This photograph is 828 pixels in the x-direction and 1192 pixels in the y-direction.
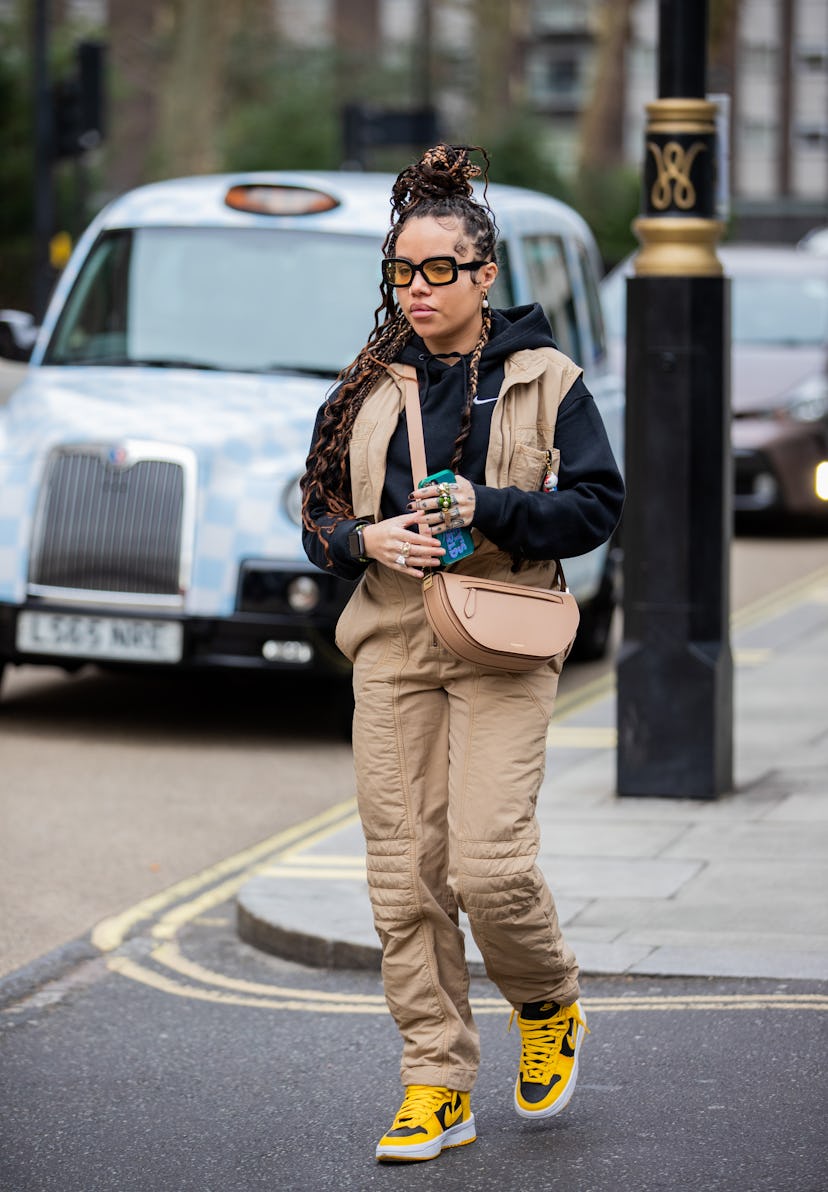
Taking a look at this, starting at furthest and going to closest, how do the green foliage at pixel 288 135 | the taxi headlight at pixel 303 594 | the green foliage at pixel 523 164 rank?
the green foliage at pixel 288 135 → the green foliage at pixel 523 164 → the taxi headlight at pixel 303 594

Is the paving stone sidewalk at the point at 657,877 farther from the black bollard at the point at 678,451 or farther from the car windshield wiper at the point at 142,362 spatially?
the car windshield wiper at the point at 142,362

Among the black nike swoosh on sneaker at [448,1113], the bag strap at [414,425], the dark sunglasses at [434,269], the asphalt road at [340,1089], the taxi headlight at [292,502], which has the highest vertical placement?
the dark sunglasses at [434,269]

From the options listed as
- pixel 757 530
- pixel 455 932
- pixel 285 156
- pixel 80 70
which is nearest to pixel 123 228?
pixel 455 932

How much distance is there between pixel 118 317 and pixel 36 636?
5.15 ft

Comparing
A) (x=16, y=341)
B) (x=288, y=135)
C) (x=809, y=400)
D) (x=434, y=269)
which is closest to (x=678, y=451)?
(x=434, y=269)

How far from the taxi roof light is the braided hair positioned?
5.08 meters

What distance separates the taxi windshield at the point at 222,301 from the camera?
29.6 ft

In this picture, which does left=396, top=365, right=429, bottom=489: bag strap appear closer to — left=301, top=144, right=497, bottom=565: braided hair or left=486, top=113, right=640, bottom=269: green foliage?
left=301, top=144, right=497, bottom=565: braided hair

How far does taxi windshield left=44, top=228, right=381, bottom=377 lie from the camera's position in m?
9.01

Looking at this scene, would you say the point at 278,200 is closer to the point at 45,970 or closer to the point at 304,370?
the point at 304,370

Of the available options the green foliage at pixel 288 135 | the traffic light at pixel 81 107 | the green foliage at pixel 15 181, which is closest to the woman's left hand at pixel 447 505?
the traffic light at pixel 81 107

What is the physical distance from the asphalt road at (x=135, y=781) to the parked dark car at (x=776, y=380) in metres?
5.51

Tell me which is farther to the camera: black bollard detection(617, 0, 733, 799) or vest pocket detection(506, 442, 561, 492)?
black bollard detection(617, 0, 733, 799)

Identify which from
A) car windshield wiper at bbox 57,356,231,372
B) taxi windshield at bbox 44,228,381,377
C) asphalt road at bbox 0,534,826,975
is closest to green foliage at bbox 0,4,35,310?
asphalt road at bbox 0,534,826,975
